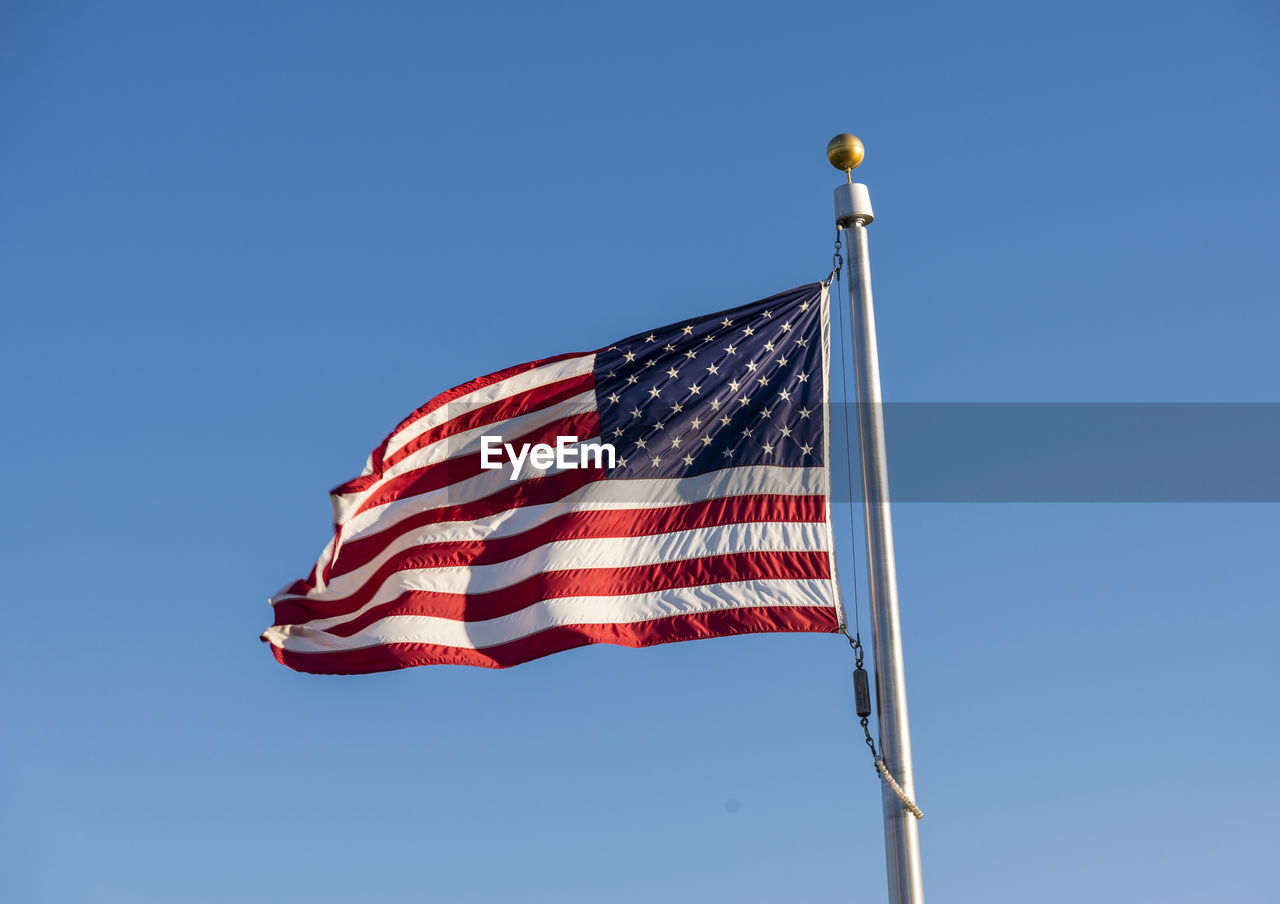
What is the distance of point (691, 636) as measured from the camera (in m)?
14.6

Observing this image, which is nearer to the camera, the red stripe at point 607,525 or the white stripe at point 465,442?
the red stripe at point 607,525

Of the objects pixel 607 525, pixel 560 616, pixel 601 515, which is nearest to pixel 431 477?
pixel 601 515

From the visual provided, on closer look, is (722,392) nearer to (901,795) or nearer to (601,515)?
(601,515)

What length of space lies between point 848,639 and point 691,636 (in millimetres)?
1733

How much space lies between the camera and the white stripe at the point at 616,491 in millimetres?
14836

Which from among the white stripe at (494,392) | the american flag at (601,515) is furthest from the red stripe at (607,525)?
the white stripe at (494,392)

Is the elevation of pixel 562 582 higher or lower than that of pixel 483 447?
lower

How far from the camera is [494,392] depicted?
54.2 feet

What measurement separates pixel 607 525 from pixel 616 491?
406 mm

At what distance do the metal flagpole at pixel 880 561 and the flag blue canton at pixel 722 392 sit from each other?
121 centimetres

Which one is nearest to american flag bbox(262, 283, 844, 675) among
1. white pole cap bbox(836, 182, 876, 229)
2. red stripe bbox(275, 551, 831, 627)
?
red stripe bbox(275, 551, 831, 627)

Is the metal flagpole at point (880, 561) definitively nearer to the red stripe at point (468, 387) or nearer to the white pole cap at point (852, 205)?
the white pole cap at point (852, 205)

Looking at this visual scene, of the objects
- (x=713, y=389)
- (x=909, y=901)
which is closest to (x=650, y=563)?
(x=713, y=389)

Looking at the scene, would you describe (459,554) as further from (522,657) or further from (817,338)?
(817,338)
